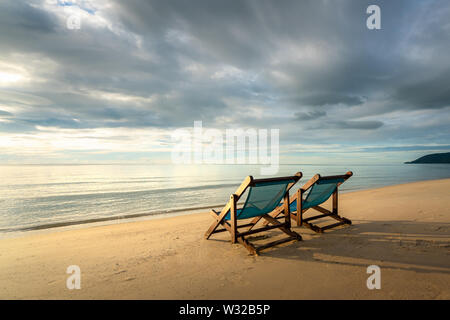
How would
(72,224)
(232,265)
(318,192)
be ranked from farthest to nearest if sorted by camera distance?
(72,224) → (318,192) → (232,265)

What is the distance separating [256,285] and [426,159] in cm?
23348

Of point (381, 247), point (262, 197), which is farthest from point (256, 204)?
point (381, 247)

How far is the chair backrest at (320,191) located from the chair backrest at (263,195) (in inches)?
32.6

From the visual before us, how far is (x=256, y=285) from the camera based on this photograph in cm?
302

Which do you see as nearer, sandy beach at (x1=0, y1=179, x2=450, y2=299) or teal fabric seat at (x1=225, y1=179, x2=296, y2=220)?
sandy beach at (x1=0, y1=179, x2=450, y2=299)

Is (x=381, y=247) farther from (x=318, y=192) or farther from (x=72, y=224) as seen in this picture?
(x=72, y=224)

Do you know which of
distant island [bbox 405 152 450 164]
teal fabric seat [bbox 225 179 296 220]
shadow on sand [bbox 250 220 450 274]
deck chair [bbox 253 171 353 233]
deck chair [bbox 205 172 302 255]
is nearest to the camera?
shadow on sand [bbox 250 220 450 274]

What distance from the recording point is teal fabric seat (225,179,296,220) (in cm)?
426

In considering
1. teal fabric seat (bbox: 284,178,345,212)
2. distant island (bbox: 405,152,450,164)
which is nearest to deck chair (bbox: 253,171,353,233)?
teal fabric seat (bbox: 284,178,345,212)

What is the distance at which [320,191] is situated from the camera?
5.49 metres

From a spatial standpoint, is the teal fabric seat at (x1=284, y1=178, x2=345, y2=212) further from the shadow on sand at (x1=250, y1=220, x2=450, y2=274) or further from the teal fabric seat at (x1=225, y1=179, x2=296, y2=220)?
the teal fabric seat at (x1=225, y1=179, x2=296, y2=220)

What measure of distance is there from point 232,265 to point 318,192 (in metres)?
2.91
